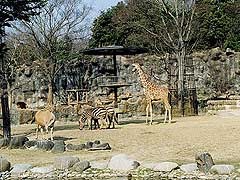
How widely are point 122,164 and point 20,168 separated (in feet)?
5.50

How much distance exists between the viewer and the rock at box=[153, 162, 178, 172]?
309 inches

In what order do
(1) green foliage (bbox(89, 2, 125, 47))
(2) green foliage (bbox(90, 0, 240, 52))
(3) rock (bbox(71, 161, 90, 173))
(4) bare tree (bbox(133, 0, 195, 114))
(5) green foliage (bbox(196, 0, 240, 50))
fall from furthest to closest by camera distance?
(1) green foliage (bbox(89, 2, 125, 47)) → (5) green foliage (bbox(196, 0, 240, 50)) → (2) green foliage (bbox(90, 0, 240, 52)) → (4) bare tree (bbox(133, 0, 195, 114)) → (3) rock (bbox(71, 161, 90, 173))

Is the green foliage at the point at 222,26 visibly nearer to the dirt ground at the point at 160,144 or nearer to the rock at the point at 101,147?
the dirt ground at the point at 160,144

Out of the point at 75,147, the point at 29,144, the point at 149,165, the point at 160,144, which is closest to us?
the point at 149,165

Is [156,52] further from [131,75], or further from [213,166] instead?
[213,166]

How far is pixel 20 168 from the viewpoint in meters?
8.56

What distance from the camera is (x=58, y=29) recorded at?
30641 mm

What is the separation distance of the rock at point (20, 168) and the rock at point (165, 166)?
82.4 inches

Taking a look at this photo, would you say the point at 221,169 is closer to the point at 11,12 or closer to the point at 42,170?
the point at 42,170

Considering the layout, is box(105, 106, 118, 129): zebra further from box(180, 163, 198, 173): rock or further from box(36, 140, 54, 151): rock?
box(180, 163, 198, 173): rock

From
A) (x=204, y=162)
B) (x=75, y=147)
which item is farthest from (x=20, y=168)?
(x=204, y=162)

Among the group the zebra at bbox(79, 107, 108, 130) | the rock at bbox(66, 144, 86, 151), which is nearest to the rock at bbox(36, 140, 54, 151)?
the rock at bbox(66, 144, 86, 151)

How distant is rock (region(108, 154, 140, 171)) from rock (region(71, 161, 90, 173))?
1.17ft

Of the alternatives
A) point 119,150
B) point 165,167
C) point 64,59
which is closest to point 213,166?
point 165,167
